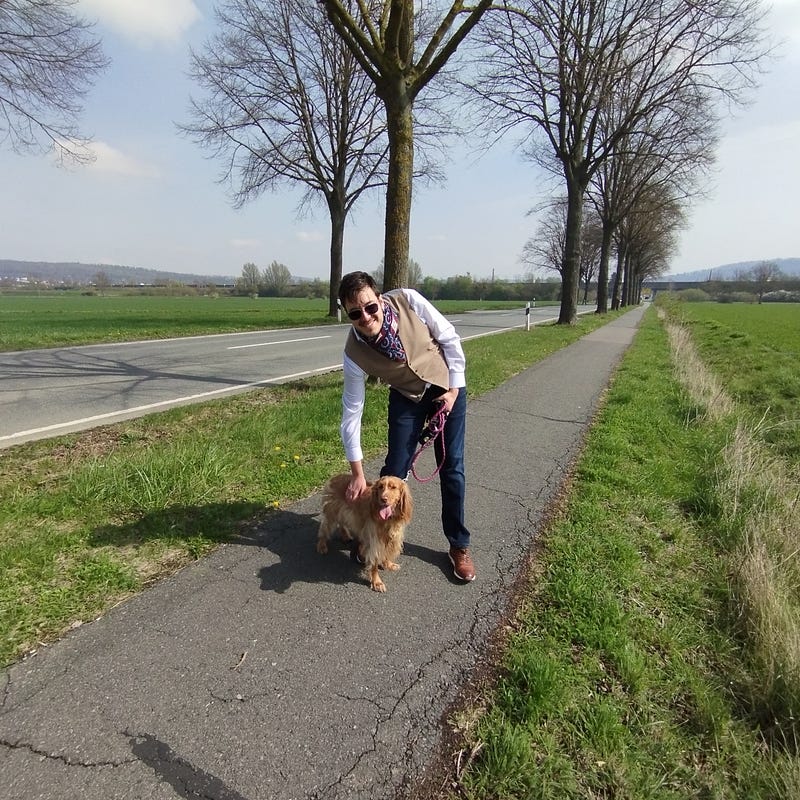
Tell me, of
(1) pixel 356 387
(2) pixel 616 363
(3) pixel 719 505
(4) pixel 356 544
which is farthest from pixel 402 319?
(2) pixel 616 363

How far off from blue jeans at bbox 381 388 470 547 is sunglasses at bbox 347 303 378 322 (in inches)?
23.2

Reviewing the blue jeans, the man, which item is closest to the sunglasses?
the man

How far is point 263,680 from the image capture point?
7.23 ft

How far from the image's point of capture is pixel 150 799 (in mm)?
1670

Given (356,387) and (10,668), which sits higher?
(356,387)

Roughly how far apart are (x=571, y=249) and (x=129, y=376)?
19162mm

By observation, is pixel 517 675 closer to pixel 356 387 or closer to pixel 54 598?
pixel 356 387

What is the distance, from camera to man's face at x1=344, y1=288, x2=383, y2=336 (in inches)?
100

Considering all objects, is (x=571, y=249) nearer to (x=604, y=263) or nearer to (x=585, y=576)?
(x=604, y=263)

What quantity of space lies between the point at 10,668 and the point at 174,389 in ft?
20.5

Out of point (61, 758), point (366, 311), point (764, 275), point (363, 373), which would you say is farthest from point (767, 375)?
point (764, 275)

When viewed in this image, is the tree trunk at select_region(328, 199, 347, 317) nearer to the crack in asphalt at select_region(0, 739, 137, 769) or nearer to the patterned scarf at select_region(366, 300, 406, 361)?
the patterned scarf at select_region(366, 300, 406, 361)

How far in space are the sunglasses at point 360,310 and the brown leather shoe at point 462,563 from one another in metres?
1.72

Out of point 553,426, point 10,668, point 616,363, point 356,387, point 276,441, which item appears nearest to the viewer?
point 10,668
